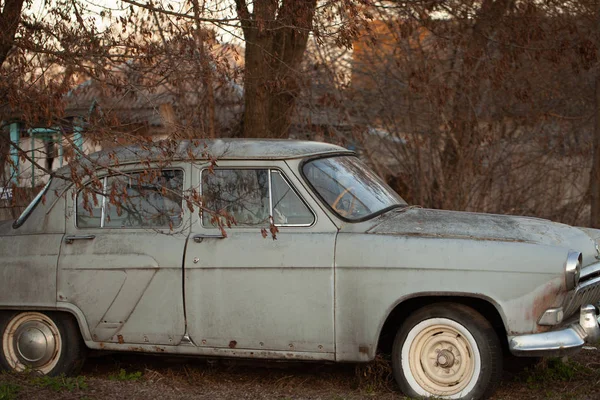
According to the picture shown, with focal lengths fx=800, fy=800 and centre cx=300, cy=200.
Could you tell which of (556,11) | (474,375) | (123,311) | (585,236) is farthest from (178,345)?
(556,11)

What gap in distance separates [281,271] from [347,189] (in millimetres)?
822

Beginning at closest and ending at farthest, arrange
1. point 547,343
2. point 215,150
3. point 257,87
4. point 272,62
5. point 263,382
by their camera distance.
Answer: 1. point 547,343
2. point 215,150
3. point 263,382
4. point 257,87
5. point 272,62

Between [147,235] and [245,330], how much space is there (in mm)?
1010

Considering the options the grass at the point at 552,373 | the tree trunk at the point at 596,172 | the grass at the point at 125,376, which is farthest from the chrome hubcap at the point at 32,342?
the tree trunk at the point at 596,172

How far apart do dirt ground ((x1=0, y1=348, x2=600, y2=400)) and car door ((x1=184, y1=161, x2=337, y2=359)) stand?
362 millimetres

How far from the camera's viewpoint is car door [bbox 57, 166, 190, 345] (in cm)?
565

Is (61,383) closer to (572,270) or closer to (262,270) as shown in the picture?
(262,270)

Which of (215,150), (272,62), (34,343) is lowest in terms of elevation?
(34,343)

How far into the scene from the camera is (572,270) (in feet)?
16.1

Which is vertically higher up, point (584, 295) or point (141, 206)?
point (141, 206)

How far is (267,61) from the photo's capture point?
8797 millimetres

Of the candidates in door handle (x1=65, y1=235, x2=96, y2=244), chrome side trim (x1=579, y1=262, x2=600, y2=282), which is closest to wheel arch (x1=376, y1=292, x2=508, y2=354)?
chrome side trim (x1=579, y1=262, x2=600, y2=282)

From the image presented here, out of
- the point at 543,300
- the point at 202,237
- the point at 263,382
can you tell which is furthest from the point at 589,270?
the point at 202,237

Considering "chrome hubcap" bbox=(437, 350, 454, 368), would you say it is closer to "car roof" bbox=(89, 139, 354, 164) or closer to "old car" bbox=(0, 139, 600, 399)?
"old car" bbox=(0, 139, 600, 399)
